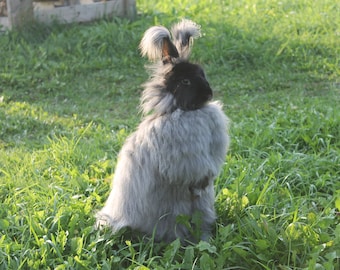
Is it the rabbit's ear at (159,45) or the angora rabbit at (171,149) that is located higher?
the rabbit's ear at (159,45)

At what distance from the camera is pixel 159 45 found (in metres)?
2.91

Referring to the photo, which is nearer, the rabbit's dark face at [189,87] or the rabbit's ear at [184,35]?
→ the rabbit's dark face at [189,87]

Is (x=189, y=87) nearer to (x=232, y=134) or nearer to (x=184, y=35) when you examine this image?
(x=184, y=35)

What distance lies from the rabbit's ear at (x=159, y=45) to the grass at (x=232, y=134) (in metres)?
1.01

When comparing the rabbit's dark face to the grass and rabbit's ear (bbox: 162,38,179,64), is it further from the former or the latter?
the grass

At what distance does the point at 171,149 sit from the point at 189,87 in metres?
0.34

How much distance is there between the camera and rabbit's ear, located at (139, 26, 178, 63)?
2.89 metres

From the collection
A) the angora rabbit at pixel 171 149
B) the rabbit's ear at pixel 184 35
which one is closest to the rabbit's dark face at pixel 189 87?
the angora rabbit at pixel 171 149

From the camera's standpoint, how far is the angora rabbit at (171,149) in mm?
2855

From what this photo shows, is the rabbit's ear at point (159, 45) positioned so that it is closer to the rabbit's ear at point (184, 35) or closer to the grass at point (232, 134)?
the rabbit's ear at point (184, 35)

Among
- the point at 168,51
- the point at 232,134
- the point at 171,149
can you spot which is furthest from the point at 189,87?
the point at 232,134

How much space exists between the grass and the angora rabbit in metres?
0.16

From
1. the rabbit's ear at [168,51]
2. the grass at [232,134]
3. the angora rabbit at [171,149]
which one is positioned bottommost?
the grass at [232,134]

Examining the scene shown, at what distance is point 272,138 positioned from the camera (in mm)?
4484
